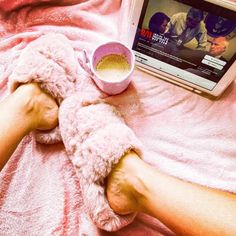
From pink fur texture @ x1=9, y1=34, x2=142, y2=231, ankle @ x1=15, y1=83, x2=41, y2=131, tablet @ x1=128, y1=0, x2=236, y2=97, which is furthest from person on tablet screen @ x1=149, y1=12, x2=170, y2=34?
ankle @ x1=15, y1=83, x2=41, y2=131

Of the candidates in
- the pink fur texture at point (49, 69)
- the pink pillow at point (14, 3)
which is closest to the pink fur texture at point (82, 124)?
the pink fur texture at point (49, 69)

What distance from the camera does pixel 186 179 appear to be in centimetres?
81

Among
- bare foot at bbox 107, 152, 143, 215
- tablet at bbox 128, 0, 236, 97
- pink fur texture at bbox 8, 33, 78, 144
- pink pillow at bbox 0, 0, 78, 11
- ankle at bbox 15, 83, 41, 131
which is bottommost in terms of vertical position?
bare foot at bbox 107, 152, 143, 215

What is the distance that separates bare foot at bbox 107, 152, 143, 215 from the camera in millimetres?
728

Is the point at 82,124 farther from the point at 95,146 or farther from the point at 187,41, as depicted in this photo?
the point at 187,41

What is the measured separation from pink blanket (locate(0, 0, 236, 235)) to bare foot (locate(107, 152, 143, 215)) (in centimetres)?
8

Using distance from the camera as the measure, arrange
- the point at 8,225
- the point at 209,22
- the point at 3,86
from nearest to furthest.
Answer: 1. the point at 209,22
2. the point at 8,225
3. the point at 3,86

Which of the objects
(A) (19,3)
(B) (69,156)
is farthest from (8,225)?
(A) (19,3)

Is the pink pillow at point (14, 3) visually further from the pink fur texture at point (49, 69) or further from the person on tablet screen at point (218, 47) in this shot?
the person on tablet screen at point (218, 47)

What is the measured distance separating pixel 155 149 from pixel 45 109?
311 millimetres

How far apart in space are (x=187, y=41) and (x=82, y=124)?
1.07ft

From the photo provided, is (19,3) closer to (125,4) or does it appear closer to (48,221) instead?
(125,4)

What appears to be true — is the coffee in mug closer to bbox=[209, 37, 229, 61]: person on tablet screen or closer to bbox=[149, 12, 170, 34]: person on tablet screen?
bbox=[149, 12, 170, 34]: person on tablet screen

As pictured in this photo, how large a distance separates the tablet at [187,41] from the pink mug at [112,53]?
0.11ft
